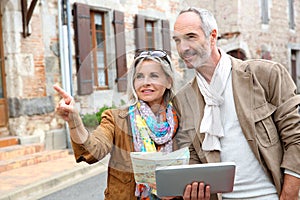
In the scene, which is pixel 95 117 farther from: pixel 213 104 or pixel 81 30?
pixel 81 30

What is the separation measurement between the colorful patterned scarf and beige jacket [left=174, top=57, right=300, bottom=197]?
11 cm

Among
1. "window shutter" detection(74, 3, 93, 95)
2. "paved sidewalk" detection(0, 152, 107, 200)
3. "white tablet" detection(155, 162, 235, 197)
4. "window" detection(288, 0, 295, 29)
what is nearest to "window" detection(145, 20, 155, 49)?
"white tablet" detection(155, 162, 235, 197)

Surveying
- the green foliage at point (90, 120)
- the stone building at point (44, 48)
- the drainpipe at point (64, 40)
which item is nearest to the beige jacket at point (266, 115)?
the green foliage at point (90, 120)

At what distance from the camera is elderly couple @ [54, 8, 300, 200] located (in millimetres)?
1444

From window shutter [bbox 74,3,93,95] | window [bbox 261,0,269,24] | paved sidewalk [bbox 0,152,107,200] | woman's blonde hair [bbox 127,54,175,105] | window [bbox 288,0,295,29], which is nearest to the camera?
woman's blonde hair [bbox 127,54,175,105]


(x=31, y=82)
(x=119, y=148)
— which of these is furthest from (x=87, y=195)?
(x=119, y=148)

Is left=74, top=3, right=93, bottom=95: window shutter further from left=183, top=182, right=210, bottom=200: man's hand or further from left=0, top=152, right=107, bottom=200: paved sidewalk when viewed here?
left=183, top=182, right=210, bottom=200: man's hand


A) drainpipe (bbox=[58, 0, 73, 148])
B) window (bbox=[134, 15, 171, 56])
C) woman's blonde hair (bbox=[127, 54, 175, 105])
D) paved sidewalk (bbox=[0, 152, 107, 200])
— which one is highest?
drainpipe (bbox=[58, 0, 73, 148])

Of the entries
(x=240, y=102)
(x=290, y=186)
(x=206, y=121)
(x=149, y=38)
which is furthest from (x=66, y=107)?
(x=290, y=186)

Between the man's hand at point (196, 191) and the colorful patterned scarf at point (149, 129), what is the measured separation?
0.14 meters

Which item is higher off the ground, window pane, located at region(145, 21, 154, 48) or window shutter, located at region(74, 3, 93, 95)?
window shutter, located at region(74, 3, 93, 95)

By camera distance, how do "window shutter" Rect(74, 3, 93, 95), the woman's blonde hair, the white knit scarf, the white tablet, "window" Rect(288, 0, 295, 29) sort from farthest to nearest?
"window" Rect(288, 0, 295, 29)
"window shutter" Rect(74, 3, 93, 95)
the white knit scarf
the woman's blonde hair
the white tablet

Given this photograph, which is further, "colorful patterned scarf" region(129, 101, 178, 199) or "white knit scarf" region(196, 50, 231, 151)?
"white knit scarf" region(196, 50, 231, 151)

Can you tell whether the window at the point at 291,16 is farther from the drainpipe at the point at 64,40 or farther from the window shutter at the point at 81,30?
the drainpipe at the point at 64,40
